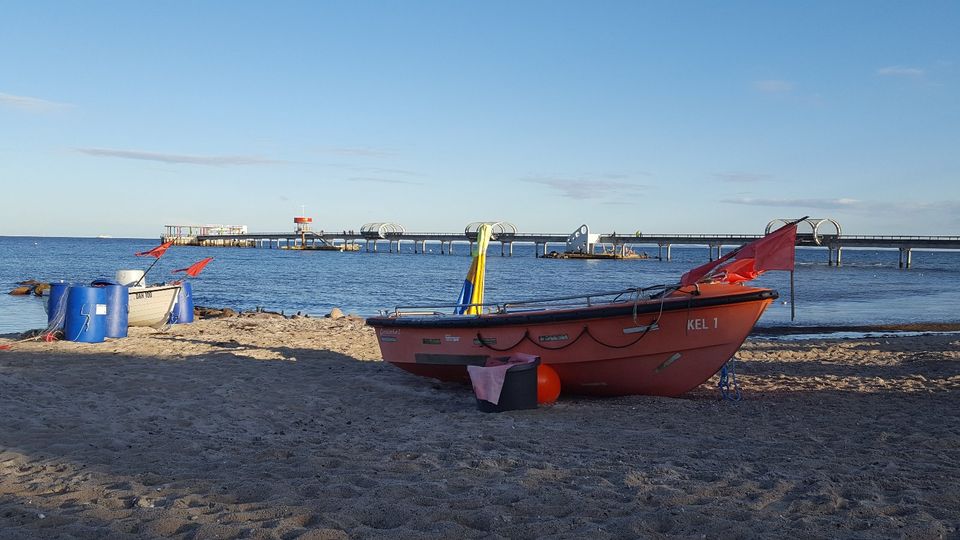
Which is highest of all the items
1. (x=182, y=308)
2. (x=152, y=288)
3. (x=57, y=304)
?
(x=152, y=288)

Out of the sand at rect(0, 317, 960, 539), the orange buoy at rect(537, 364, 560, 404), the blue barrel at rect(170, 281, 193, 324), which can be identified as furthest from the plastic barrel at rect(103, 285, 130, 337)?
the orange buoy at rect(537, 364, 560, 404)

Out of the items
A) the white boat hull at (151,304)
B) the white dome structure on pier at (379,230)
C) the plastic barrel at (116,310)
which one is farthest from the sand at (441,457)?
the white dome structure on pier at (379,230)

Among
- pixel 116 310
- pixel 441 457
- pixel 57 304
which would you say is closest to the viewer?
pixel 441 457

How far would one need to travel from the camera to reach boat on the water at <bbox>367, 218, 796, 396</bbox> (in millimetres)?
9289

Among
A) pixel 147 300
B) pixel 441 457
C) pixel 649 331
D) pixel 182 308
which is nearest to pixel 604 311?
pixel 649 331

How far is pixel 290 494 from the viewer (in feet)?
17.4

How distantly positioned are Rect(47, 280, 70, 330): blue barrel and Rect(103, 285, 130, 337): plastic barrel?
743 mm

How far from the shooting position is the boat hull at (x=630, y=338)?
931 centimetres

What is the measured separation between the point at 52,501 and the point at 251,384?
5.34 meters

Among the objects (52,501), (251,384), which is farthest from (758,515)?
(251,384)

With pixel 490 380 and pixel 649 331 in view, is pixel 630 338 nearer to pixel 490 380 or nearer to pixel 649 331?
pixel 649 331

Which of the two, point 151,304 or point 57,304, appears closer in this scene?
point 57,304

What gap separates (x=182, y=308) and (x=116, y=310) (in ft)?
15.3

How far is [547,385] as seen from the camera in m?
9.55
